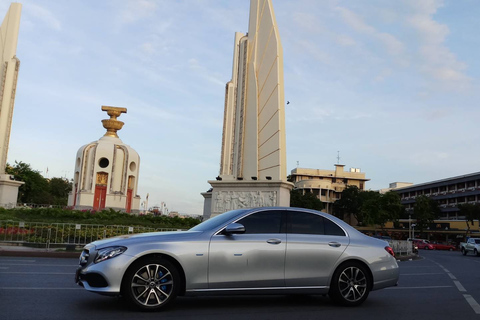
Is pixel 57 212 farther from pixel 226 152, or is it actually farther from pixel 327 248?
pixel 327 248

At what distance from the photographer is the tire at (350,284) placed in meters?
6.92

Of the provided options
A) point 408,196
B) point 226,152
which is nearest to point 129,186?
point 226,152

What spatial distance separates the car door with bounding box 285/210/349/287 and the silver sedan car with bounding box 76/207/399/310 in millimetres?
14

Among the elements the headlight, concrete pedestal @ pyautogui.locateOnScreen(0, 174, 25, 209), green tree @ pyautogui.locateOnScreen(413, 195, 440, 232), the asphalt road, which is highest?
green tree @ pyautogui.locateOnScreen(413, 195, 440, 232)

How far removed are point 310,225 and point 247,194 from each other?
20.6 metres

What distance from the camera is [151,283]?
6.03 m

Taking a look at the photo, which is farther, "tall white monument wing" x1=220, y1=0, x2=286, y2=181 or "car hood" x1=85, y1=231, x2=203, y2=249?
"tall white monument wing" x1=220, y1=0, x2=286, y2=181

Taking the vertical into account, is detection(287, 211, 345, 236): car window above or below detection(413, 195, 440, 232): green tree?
below

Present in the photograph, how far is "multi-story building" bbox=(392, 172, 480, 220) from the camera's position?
70.8 m

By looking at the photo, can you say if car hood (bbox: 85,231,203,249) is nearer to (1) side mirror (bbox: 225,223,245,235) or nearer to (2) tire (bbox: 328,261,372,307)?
(1) side mirror (bbox: 225,223,245,235)

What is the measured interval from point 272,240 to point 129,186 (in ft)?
160

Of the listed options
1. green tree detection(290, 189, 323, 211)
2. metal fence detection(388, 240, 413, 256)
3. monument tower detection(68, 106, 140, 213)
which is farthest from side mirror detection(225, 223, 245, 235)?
green tree detection(290, 189, 323, 211)

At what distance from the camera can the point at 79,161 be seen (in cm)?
5138

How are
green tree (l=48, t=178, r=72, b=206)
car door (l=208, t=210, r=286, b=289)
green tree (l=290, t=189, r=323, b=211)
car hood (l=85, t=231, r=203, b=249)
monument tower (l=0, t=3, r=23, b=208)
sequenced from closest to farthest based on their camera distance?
car hood (l=85, t=231, r=203, b=249) → car door (l=208, t=210, r=286, b=289) → monument tower (l=0, t=3, r=23, b=208) → green tree (l=290, t=189, r=323, b=211) → green tree (l=48, t=178, r=72, b=206)
